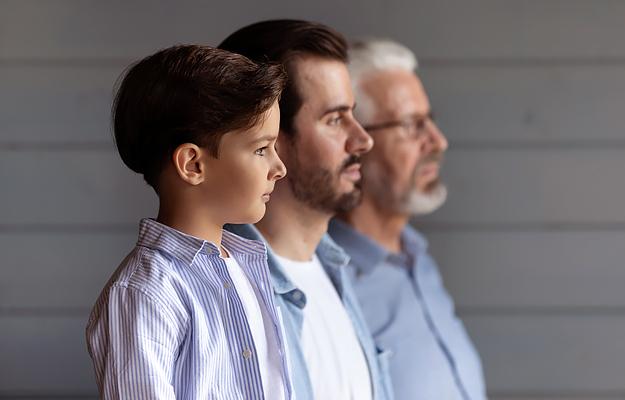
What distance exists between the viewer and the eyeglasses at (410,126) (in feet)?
4.85

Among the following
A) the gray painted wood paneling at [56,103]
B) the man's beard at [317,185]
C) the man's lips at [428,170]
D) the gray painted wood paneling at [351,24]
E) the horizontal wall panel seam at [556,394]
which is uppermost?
the gray painted wood paneling at [351,24]

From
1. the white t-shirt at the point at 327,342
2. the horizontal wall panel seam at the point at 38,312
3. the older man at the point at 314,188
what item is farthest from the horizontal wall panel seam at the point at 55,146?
the white t-shirt at the point at 327,342

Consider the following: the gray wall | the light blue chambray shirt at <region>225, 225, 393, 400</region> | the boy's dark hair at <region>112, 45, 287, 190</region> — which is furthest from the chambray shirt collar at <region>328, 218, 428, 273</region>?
the boy's dark hair at <region>112, 45, 287, 190</region>

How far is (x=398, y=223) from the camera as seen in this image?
1.57m

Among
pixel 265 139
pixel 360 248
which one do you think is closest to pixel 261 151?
pixel 265 139

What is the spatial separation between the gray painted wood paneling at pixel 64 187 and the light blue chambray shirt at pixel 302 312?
2.19 feet

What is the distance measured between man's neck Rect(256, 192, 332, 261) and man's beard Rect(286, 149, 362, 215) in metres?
0.02

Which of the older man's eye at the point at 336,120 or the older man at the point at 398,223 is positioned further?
the older man at the point at 398,223

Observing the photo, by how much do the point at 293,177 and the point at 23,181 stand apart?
992 mm

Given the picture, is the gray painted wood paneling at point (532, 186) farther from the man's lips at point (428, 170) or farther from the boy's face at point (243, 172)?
the boy's face at point (243, 172)

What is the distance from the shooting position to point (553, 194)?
5.65ft

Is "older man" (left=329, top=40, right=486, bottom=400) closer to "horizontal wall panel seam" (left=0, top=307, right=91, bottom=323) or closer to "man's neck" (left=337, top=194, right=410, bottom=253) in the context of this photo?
"man's neck" (left=337, top=194, right=410, bottom=253)

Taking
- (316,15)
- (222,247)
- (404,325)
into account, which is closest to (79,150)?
(316,15)

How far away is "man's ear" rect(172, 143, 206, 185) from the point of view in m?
0.70
